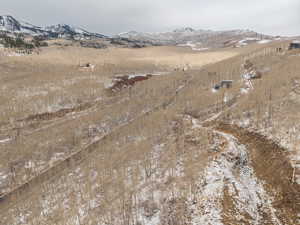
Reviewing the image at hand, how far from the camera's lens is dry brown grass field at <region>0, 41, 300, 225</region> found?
21.2 m

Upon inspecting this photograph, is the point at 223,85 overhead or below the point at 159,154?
overhead

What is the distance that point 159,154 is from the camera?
2916cm

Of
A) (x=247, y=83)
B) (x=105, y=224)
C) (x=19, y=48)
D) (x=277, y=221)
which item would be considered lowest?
(x=105, y=224)

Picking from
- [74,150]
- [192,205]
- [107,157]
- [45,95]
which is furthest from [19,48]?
[192,205]

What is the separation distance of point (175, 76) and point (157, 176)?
4395 cm

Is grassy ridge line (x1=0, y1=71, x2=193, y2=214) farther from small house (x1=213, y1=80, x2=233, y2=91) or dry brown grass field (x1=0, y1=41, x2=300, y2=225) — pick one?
small house (x1=213, y1=80, x2=233, y2=91)

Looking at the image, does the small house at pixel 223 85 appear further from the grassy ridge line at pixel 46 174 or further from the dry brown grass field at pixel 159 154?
the grassy ridge line at pixel 46 174

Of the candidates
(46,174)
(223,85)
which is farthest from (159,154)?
(223,85)

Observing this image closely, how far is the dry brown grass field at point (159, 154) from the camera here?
21.2 meters

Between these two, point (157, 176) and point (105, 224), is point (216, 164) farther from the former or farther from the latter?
point (105, 224)

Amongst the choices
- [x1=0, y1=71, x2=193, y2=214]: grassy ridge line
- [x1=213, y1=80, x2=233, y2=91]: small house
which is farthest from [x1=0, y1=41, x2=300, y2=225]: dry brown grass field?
[x1=213, y1=80, x2=233, y2=91]: small house

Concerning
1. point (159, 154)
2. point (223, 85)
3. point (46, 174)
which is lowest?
point (46, 174)

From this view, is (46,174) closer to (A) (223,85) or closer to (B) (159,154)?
(B) (159,154)

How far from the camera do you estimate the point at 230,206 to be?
65.3ft
